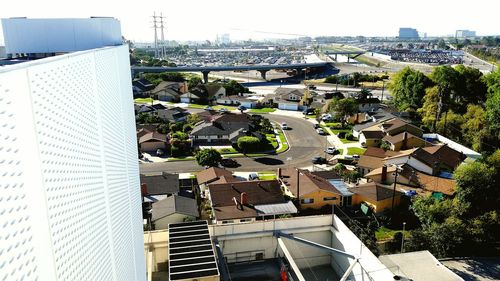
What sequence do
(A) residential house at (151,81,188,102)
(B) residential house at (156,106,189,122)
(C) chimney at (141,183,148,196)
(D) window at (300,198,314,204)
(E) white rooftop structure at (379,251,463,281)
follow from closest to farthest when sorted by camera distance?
A: (E) white rooftop structure at (379,251,463,281) < (D) window at (300,198,314,204) < (C) chimney at (141,183,148,196) < (B) residential house at (156,106,189,122) < (A) residential house at (151,81,188,102)

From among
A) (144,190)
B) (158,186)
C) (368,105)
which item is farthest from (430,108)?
(144,190)

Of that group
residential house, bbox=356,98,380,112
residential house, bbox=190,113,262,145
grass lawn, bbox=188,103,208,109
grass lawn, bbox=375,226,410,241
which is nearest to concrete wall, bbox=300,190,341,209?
grass lawn, bbox=375,226,410,241

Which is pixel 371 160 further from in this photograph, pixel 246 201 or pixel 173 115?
pixel 173 115

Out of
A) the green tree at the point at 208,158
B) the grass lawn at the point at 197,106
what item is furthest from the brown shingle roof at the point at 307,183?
Answer: the grass lawn at the point at 197,106

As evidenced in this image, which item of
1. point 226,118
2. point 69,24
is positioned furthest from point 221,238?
point 226,118

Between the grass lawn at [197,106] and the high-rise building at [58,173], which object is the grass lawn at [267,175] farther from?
the grass lawn at [197,106]

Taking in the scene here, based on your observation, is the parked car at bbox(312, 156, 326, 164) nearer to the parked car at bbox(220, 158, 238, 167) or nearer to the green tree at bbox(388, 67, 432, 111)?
the parked car at bbox(220, 158, 238, 167)
